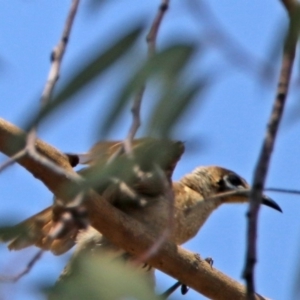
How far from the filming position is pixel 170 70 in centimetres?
135

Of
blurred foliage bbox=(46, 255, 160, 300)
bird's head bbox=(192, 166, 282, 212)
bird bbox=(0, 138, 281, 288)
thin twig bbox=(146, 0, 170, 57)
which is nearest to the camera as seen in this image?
blurred foliage bbox=(46, 255, 160, 300)

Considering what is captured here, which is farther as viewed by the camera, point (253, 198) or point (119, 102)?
point (119, 102)

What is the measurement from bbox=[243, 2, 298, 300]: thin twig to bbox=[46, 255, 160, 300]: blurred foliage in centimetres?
21

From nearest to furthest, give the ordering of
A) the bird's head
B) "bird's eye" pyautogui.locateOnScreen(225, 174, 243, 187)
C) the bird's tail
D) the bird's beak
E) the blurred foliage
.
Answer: the blurred foliage < the bird's tail < the bird's head < "bird's eye" pyautogui.locateOnScreen(225, 174, 243, 187) < the bird's beak

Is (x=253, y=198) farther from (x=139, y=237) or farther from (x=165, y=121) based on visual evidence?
(x=139, y=237)

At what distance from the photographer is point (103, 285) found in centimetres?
127

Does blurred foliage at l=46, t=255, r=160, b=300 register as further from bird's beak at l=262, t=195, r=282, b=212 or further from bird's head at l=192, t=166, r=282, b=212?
bird's beak at l=262, t=195, r=282, b=212

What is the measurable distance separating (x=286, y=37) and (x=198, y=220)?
106 inches

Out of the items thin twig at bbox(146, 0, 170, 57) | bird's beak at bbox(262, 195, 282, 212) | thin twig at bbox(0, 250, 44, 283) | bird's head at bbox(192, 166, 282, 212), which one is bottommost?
thin twig at bbox(0, 250, 44, 283)

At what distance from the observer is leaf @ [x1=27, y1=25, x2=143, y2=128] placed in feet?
4.17

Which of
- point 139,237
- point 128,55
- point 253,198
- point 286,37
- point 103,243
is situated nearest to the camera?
point 253,198

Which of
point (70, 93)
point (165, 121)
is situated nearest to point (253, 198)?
point (165, 121)

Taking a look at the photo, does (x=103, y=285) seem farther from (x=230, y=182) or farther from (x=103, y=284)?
(x=230, y=182)

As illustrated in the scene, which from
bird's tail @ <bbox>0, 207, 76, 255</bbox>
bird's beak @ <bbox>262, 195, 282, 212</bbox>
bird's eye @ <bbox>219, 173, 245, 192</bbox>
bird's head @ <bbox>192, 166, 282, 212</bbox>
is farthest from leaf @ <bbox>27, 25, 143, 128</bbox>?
bird's beak @ <bbox>262, 195, 282, 212</bbox>
